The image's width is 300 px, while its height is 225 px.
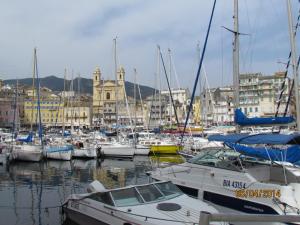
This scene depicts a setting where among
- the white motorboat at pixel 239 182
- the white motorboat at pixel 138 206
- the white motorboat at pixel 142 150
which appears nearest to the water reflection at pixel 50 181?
the white motorboat at pixel 142 150

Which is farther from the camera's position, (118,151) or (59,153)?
(118,151)

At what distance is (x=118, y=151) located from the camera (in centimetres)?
4138

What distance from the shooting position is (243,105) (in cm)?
11831

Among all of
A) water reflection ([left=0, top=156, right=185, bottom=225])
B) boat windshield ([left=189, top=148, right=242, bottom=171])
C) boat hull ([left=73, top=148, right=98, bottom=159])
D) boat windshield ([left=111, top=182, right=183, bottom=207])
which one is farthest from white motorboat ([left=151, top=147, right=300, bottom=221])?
boat hull ([left=73, top=148, right=98, bottom=159])

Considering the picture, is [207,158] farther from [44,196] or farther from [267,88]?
[267,88]

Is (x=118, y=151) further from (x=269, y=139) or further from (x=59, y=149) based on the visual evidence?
(x=269, y=139)

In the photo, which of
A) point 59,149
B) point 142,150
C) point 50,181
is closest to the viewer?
point 50,181

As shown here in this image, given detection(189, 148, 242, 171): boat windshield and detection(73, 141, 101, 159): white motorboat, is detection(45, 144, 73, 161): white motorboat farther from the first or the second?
detection(189, 148, 242, 171): boat windshield

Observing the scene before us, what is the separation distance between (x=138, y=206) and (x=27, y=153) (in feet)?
92.6

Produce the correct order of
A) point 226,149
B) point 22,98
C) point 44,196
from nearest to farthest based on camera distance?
point 226,149 → point 44,196 → point 22,98

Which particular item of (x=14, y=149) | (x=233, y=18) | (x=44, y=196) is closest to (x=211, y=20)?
(x=233, y=18)

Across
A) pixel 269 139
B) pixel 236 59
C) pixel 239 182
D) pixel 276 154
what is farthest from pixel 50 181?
pixel 269 139

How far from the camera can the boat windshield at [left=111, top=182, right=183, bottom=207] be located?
11.7 m

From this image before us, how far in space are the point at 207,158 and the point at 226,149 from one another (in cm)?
135
